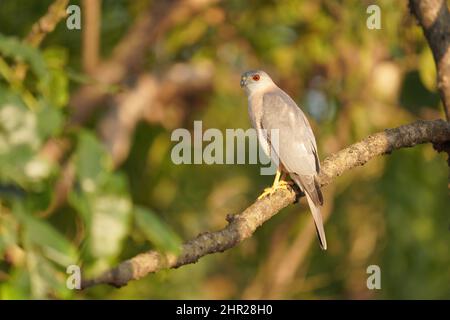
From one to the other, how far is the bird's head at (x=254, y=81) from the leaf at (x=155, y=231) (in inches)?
166

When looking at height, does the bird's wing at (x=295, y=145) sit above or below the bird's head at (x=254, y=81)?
below

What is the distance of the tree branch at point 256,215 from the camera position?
97.1 inches

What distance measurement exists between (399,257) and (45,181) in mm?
7259

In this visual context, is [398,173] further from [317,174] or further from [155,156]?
[317,174]

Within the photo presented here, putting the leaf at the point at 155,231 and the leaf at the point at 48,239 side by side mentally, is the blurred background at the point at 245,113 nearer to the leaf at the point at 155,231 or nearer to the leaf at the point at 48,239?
the leaf at the point at 155,231

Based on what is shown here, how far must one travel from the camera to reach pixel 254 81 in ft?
21.1

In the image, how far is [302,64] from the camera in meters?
9.04

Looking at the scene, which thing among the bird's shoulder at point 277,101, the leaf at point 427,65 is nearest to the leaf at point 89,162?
the bird's shoulder at point 277,101

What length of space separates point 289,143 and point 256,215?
2.04 metres

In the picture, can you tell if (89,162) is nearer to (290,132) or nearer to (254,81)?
(290,132)

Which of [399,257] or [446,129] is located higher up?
[399,257]

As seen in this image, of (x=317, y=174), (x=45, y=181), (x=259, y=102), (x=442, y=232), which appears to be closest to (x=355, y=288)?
(x=442, y=232)

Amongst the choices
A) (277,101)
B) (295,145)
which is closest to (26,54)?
(295,145)
